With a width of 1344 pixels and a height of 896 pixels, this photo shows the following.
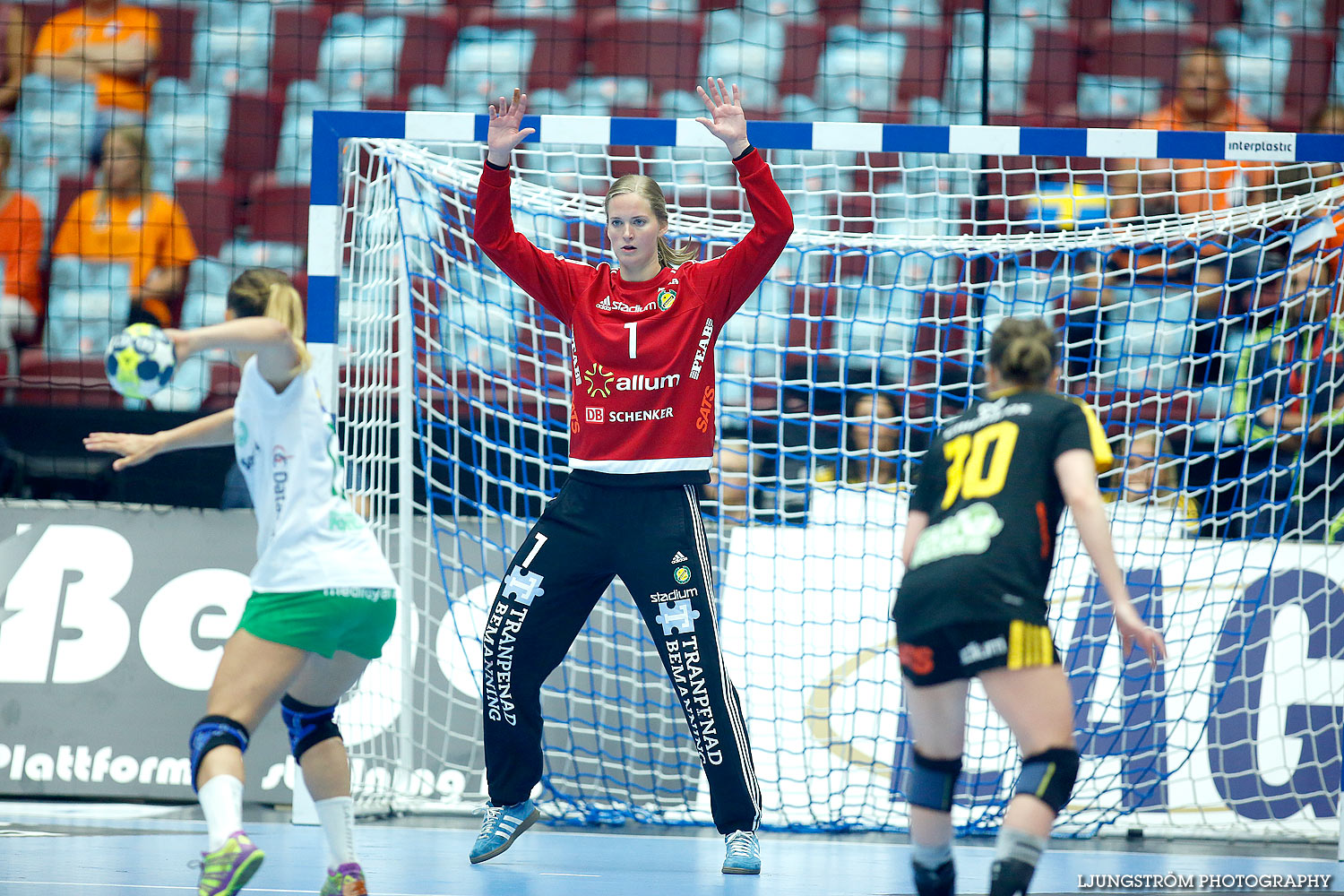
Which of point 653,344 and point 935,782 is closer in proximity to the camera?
point 935,782

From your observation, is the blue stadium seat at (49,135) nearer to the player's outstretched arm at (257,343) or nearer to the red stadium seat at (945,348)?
the red stadium seat at (945,348)

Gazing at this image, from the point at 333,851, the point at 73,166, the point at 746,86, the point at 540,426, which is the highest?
the point at 746,86

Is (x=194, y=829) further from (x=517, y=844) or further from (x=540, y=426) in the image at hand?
(x=540, y=426)

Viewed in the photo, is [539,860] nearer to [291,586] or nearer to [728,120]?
[291,586]

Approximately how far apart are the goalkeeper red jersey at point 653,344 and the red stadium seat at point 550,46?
4865 mm

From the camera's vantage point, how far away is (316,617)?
126 inches

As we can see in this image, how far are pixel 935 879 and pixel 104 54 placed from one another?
7.85 metres

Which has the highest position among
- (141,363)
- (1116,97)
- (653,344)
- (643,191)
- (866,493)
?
(1116,97)

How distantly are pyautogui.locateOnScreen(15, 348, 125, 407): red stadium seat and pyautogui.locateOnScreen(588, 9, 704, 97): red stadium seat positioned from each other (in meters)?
3.68

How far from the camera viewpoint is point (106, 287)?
7816 mm

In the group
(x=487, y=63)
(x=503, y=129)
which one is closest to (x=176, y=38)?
(x=487, y=63)

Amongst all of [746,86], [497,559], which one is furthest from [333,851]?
[746,86]

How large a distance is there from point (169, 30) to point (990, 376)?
297 inches

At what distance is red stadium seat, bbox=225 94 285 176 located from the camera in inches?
348
